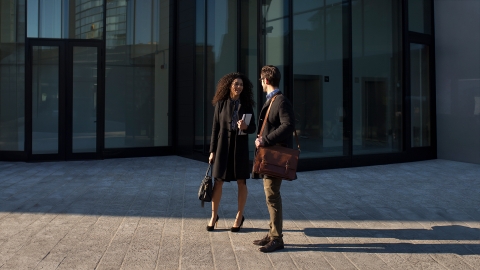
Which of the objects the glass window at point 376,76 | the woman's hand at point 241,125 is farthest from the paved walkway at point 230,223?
the glass window at point 376,76

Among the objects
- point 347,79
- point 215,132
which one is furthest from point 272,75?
point 347,79

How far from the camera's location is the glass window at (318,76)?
10289 millimetres

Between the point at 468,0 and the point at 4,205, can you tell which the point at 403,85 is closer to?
the point at 468,0

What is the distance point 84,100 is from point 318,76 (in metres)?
5.94

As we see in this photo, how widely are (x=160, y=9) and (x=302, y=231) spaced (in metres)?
9.72

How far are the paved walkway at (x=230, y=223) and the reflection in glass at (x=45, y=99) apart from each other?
2186 millimetres

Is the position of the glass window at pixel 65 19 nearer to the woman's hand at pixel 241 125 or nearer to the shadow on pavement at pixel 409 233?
the woman's hand at pixel 241 125

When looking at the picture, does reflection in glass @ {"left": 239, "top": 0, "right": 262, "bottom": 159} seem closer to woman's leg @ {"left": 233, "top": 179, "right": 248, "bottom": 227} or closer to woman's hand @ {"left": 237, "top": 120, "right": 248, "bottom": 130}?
woman's leg @ {"left": 233, "top": 179, "right": 248, "bottom": 227}

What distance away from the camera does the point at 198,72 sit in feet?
41.3

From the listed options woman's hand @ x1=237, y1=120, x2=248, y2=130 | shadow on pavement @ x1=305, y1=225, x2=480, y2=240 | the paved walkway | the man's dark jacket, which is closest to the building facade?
the paved walkway

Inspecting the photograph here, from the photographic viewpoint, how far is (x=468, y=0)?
12016mm

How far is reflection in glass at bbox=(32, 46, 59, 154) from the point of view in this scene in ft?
39.3

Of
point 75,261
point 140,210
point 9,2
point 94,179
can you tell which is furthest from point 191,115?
point 75,261

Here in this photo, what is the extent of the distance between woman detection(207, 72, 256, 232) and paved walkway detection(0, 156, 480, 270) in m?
0.41
